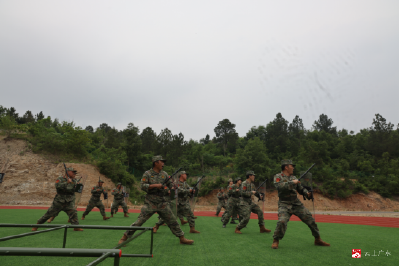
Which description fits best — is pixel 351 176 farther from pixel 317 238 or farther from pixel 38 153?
pixel 38 153

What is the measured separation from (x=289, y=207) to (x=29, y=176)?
34706mm

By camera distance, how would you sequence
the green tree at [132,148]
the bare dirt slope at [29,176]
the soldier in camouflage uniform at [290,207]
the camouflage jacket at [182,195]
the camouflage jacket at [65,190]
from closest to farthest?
1. the soldier in camouflage uniform at [290,207]
2. the camouflage jacket at [65,190]
3. the camouflage jacket at [182,195]
4. the bare dirt slope at [29,176]
5. the green tree at [132,148]

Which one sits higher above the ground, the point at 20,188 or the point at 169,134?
the point at 169,134

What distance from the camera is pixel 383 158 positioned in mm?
27719

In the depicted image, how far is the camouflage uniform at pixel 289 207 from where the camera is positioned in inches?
223

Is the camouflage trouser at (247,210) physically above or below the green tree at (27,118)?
below

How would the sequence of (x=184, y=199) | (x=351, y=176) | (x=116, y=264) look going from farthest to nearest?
(x=351, y=176)
(x=184, y=199)
(x=116, y=264)

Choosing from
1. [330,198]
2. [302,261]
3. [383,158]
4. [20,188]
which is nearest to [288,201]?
[302,261]

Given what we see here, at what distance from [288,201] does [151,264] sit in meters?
3.55

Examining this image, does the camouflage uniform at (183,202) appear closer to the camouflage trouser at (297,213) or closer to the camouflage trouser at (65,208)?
the camouflage trouser at (65,208)

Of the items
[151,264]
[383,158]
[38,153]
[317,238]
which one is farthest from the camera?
[38,153]

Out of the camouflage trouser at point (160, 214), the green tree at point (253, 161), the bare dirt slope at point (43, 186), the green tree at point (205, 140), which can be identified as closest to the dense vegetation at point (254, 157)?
the green tree at point (253, 161)

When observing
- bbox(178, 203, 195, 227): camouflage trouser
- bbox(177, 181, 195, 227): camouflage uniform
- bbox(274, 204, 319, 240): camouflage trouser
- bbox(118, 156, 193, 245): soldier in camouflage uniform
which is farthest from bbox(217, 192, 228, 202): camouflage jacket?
bbox(118, 156, 193, 245): soldier in camouflage uniform

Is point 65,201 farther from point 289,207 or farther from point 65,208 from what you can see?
point 289,207
